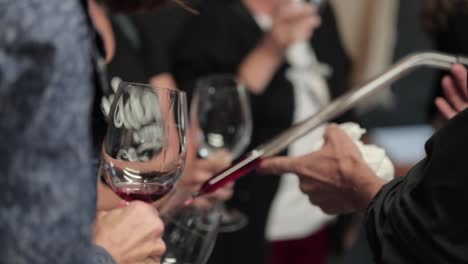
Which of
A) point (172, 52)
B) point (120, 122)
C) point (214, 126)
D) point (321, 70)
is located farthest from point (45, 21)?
point (321, 70)

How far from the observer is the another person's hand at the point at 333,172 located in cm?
94

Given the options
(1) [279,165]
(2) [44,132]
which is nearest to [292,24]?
(1) [279,165]

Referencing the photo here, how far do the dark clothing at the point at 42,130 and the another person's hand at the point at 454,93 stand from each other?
627mm

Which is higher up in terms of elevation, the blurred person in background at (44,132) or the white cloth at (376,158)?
the blurred person in background at (44,132)

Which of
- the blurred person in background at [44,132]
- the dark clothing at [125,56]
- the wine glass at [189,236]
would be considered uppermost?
the blurred person in background at [44,132]

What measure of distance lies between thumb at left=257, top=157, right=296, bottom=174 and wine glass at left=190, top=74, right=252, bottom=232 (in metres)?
0.35

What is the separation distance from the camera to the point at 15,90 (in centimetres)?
61

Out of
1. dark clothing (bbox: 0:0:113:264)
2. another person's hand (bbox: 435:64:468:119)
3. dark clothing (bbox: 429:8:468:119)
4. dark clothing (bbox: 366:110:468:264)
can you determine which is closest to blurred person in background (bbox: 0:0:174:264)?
dark clothing (bbox: 0:0:113:264)

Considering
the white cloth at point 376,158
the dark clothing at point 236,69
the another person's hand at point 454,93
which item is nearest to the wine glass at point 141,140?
the white cloth at point 376,158

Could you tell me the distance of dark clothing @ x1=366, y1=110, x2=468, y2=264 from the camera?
2.28 ft

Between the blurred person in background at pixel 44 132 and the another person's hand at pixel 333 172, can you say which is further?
the another person's hand at pixel 333 172

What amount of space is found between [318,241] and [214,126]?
28.2 inches

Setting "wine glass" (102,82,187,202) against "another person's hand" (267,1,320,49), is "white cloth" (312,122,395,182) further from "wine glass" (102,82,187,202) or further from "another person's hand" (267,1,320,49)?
"another person's hand" (267,1,320,49)

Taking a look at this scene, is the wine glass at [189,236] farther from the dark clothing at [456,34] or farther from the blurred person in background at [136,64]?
the dark clothing at [456,34]
